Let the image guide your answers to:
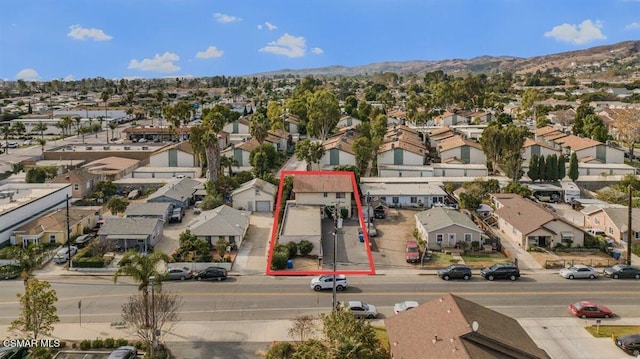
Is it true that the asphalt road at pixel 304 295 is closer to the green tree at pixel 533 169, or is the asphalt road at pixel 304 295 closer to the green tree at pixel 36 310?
the green tree at pixel 36 310

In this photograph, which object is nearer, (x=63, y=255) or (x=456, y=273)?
(x=456, y=273)

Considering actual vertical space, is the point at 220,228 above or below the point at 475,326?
above

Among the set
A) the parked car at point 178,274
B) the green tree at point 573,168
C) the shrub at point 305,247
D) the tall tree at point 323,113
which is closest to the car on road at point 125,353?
the parked car at point 178,274

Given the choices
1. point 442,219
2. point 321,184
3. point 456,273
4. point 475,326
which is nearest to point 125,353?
point 475,326

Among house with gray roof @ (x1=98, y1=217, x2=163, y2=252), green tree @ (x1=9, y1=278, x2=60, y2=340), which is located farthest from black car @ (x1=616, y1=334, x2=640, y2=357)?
house with gray roof @ (x1=98, y1=217, x2=163, y2=252)

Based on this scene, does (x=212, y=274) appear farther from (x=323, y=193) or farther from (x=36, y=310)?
(x=323, y=193)
